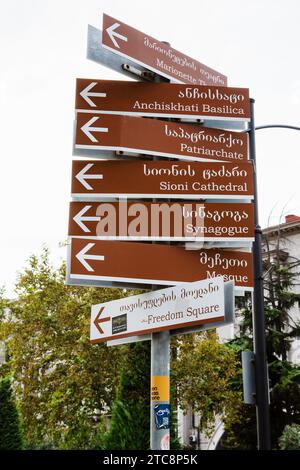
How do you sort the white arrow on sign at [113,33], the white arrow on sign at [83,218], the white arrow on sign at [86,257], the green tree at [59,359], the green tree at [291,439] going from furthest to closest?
the green tree at [59,359] → the green tree at [291,439] → the white arrow on sign at [113,33] → the white arrow on sign at [83,218] → the white arrow on sign at [86,257]

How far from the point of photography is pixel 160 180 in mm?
5930

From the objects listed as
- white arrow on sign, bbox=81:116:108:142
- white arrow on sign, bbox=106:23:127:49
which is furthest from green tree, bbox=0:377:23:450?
white arrow on sign, bbox=106:23:127:49

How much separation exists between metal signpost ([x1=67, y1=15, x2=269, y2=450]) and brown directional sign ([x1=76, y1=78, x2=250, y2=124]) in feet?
0.04

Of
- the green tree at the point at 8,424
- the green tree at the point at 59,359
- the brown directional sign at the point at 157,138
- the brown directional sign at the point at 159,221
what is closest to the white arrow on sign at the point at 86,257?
the brown directional sign at the point at 159,221

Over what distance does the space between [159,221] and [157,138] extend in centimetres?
97

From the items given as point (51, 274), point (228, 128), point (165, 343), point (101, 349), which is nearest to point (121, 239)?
point (165, 343)

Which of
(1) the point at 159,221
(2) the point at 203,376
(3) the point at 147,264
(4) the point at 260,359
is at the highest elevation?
(1) the point at 159,221

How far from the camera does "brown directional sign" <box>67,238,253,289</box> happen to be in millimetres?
5438

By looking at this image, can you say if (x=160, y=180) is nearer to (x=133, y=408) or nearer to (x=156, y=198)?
(x=156, y=198)

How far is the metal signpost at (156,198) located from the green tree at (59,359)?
41.4 feet

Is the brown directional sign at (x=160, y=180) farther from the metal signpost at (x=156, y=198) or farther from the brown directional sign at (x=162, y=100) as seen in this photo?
the brown directional sign at (x=162, y=100)

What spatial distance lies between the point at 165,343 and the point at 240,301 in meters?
18.5

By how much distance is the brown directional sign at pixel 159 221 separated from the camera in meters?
5.66

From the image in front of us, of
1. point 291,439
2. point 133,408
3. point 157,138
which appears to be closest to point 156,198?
point 157,138
